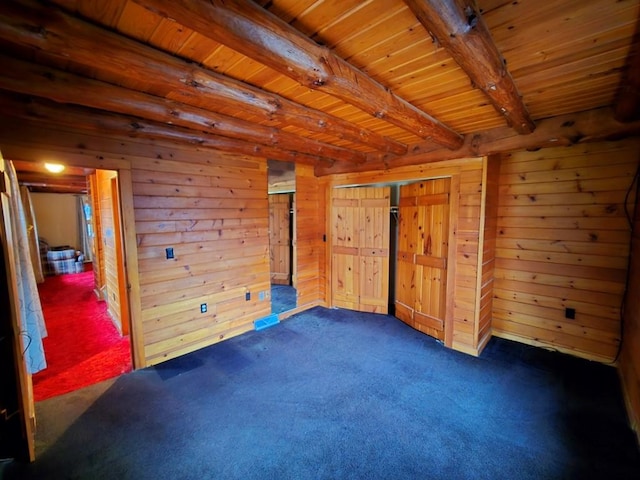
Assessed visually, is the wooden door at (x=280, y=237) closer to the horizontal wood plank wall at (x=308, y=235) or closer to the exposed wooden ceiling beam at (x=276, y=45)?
the horizontal wood plank wall at (x=308, y=235)

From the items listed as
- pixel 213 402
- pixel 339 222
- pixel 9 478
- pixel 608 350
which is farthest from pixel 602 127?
pixel 9 478

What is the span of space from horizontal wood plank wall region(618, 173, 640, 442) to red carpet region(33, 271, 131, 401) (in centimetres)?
440

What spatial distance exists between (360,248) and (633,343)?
9.42 ft

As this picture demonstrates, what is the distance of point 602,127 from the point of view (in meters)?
2.21

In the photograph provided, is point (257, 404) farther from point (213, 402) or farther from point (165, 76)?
point (165, 76)

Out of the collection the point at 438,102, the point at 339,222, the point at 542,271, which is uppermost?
the point at 438,102

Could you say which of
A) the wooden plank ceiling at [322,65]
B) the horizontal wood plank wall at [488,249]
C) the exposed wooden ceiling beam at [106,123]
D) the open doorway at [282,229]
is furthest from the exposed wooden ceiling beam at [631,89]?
the open doorway at [282,229]

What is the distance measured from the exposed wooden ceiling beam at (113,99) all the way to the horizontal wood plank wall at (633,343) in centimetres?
336

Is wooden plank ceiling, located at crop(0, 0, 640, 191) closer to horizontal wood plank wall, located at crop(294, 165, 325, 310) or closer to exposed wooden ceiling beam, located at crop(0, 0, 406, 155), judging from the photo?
exposed wooden ceiling beam, located at crop(0, 0, 406, 155)

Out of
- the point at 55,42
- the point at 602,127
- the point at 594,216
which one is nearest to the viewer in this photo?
the point at 55,42

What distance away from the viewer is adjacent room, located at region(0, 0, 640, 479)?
131 cm

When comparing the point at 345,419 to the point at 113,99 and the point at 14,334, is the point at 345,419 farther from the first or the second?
the point at 113,99

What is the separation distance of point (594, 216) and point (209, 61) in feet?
12.2

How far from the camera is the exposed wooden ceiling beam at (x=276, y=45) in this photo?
1.00 m
